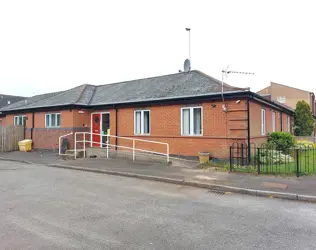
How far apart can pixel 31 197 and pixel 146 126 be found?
9452 millimetres

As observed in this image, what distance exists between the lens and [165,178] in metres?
9.54

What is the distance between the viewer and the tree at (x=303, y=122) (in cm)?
2902

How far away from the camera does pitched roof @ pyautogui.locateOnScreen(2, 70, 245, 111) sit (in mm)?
14332

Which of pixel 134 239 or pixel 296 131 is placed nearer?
pixel 134 239

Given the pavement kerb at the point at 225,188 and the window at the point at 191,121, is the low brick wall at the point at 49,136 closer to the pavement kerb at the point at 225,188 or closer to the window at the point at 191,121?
the pavement kerb at the point at 225,188

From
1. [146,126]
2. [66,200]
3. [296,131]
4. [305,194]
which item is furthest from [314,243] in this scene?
[296,131]

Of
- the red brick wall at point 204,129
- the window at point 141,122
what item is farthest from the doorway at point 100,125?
the window at point 141,122

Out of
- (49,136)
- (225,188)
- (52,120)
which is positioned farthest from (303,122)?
(49,136)

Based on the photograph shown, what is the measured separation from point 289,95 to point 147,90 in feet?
131

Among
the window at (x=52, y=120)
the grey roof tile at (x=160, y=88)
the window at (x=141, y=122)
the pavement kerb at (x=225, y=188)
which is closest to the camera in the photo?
the pavement kerb at (x=225, y=188)

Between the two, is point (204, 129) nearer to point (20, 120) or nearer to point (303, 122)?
point (20, 120)

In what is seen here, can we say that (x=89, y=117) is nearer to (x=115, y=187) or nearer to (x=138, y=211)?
(x=115, y=187)

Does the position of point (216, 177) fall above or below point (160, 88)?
below

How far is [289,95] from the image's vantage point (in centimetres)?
4809
